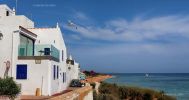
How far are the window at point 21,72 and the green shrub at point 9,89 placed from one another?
Result: 4.96 metres

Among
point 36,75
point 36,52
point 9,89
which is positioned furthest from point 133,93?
point 9,89

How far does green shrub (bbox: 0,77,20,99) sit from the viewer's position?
64.4 feet

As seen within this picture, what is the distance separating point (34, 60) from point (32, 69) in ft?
2.26

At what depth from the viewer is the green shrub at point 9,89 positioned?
64.4 feet

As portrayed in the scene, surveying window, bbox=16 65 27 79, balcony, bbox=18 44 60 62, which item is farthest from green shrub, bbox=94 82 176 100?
window, bbox=16 65 27 79

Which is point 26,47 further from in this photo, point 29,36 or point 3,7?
point 3,7

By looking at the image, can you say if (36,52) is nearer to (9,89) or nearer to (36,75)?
(36,75)

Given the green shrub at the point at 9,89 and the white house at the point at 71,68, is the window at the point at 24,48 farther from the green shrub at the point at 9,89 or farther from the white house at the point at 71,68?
the white house at the point at 71,68

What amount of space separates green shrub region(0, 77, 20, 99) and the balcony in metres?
5.21

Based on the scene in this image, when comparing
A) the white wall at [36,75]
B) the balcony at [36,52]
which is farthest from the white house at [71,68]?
the white wall at [36,75]

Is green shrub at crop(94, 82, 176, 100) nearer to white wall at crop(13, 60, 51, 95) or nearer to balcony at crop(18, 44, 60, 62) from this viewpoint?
balcony at crop(18, 44, 60, 62)

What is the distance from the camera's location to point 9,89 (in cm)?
1978

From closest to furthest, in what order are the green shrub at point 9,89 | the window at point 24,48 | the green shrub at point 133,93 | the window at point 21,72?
1. the green shrub at point 9,89
2. the window at point 21,72
3. the window at point 24,48
4. the green shrub at point 133,93

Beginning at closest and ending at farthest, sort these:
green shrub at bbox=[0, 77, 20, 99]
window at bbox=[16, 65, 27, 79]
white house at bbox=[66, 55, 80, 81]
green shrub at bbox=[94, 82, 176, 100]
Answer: green shrub at bbox=[0, 77, 20, 99] → window at bbox=[16, 65, 27, 79] → white house at bbox=[66, 55, 80, 81] → green shrub at bbox=[94, 82, 176, 100]
